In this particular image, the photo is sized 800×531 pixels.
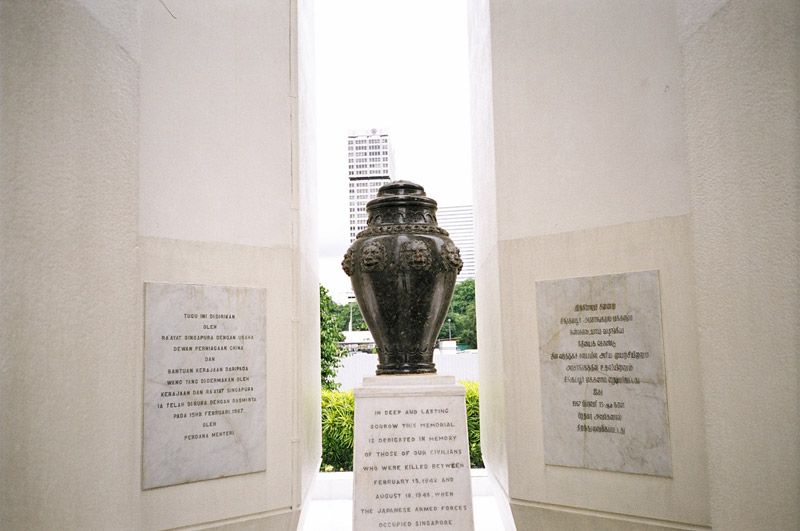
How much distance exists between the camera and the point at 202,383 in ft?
9.89

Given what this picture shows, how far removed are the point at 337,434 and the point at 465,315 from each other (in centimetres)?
1180

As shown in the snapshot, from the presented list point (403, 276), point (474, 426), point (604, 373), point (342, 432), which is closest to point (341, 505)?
point (342, 432)

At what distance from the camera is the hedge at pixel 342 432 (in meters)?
5.50

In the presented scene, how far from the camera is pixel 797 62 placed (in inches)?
71.8

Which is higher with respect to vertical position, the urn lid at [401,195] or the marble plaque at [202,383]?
the urn lid at [401,195]

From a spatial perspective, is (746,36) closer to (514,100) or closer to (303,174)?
(514,100)

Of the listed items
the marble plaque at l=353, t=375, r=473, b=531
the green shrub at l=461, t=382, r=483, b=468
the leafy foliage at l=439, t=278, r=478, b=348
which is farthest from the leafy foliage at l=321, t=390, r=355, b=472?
the leafy foliage at l=439, t=278, r=478, b=348

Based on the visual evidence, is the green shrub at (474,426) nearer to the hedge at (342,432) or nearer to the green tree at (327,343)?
the hedge at (342,432)

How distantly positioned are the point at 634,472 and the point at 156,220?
2.77m

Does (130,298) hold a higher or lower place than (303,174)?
lower

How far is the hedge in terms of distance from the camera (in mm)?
5496

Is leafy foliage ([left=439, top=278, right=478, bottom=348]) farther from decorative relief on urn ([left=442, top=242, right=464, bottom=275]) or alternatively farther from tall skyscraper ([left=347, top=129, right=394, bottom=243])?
decorative relief on urn ([left=442, top=242, right=464, bottom=275])

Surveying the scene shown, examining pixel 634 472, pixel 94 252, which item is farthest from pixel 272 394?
pixel 634 472

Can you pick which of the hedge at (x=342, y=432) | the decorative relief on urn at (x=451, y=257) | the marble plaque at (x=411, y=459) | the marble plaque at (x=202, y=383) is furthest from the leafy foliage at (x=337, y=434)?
the decorative relief on urn at (x=451, y=257)
